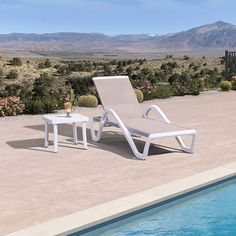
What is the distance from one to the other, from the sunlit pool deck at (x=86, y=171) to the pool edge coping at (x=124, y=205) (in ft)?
0.04

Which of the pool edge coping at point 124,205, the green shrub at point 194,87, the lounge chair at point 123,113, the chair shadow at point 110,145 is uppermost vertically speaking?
the lounge chair at point 123,113

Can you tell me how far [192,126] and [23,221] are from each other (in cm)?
669

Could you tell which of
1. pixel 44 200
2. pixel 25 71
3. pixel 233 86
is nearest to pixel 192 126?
pixel 44 200

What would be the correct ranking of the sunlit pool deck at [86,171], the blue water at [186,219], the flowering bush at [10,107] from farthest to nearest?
the flowering bush at [10,107] → the sunlit pool deck at [86,171] → the blue water at [186,219]

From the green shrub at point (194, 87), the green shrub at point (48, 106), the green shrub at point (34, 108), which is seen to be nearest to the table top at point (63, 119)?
the green shrub at point (34, 108)

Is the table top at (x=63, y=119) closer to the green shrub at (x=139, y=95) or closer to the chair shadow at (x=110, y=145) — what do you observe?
the chair shadow at (x=110, y=145)

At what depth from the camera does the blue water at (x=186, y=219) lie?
5.27 metres

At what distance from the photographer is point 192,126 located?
11.2m

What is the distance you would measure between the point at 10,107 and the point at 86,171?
20.1 ft

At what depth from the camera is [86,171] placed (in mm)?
7082

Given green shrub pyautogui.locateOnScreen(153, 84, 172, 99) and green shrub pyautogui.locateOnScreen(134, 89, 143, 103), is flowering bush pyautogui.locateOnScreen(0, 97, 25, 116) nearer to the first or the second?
green shrub pyautogui.locateOnScreen(134, 89, 143, 103)

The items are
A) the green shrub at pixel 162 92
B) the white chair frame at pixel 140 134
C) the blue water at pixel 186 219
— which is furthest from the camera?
the green shrub at pixel 162 92

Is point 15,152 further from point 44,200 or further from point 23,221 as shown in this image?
point 23,221

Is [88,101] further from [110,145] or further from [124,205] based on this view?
[124,205]
